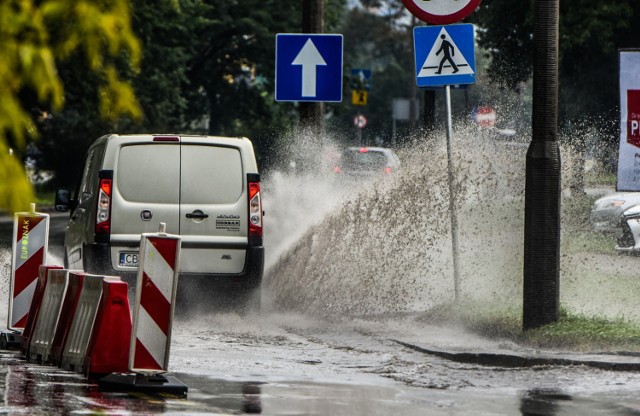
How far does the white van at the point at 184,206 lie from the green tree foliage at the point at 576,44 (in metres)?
29.1

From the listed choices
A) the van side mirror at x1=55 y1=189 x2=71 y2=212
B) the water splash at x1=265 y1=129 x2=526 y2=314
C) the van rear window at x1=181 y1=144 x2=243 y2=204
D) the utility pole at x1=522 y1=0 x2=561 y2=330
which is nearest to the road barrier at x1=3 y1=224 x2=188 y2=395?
the van rear window at x1=181 y1=144 x2=243 y2=204

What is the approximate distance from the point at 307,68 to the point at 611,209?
26.1 ft

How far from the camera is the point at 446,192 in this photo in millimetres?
15594

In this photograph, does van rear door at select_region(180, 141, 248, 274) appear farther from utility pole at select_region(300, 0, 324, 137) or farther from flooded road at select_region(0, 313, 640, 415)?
utility pole at select_region(300, 0, 324, 137)

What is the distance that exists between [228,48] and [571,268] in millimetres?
46681

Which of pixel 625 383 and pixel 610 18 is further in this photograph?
pixel 610 18

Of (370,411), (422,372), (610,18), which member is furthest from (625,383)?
(610,18)

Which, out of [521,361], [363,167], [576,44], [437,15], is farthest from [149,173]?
[576,44]

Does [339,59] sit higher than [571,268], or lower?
higher

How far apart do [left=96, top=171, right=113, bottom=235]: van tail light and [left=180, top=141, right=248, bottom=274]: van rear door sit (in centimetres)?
67

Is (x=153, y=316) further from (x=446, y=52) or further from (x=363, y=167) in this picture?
→ (x=363, y=167)

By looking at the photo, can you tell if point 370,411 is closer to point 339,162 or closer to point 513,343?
Answer: point 513,343

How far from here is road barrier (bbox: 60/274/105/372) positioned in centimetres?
1056

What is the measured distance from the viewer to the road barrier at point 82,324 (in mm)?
10559
